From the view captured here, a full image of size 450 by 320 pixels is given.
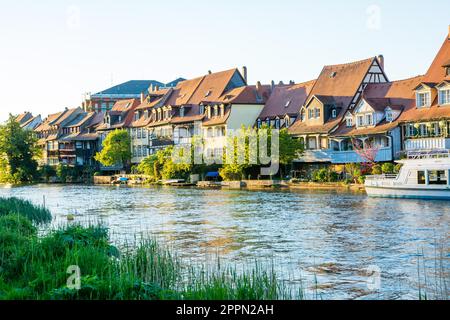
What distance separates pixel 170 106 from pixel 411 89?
40.9m

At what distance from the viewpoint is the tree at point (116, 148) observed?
108000 millimetres

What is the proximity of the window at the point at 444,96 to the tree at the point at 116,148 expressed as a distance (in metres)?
57.4

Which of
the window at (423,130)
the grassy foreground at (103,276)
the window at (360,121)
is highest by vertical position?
the window at (360,121)

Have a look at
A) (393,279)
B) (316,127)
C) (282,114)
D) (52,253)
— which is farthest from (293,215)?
(282,114)

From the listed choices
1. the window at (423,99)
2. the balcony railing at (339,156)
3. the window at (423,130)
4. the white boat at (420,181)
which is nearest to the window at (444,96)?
the window at (423,99)

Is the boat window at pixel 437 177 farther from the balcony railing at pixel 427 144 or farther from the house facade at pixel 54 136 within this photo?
the house facade at pixel 54 136

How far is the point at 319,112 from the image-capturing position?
7550 centimetres

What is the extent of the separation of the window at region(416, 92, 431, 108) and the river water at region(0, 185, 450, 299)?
1561 centimetres

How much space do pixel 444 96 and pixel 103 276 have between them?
49602 millimetres

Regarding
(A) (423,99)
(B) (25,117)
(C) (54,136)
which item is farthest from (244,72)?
(B) (25,117)

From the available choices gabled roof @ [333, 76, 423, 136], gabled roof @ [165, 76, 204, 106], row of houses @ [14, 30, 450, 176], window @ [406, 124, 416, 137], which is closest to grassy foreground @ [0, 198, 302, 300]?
window @ [406, 124, 416, 137]

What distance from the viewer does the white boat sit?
47750 mm

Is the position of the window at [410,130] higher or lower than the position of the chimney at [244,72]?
lower

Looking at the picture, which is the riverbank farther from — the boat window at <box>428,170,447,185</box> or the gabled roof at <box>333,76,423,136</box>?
the boat window at <box>428,170,447,185</box>
